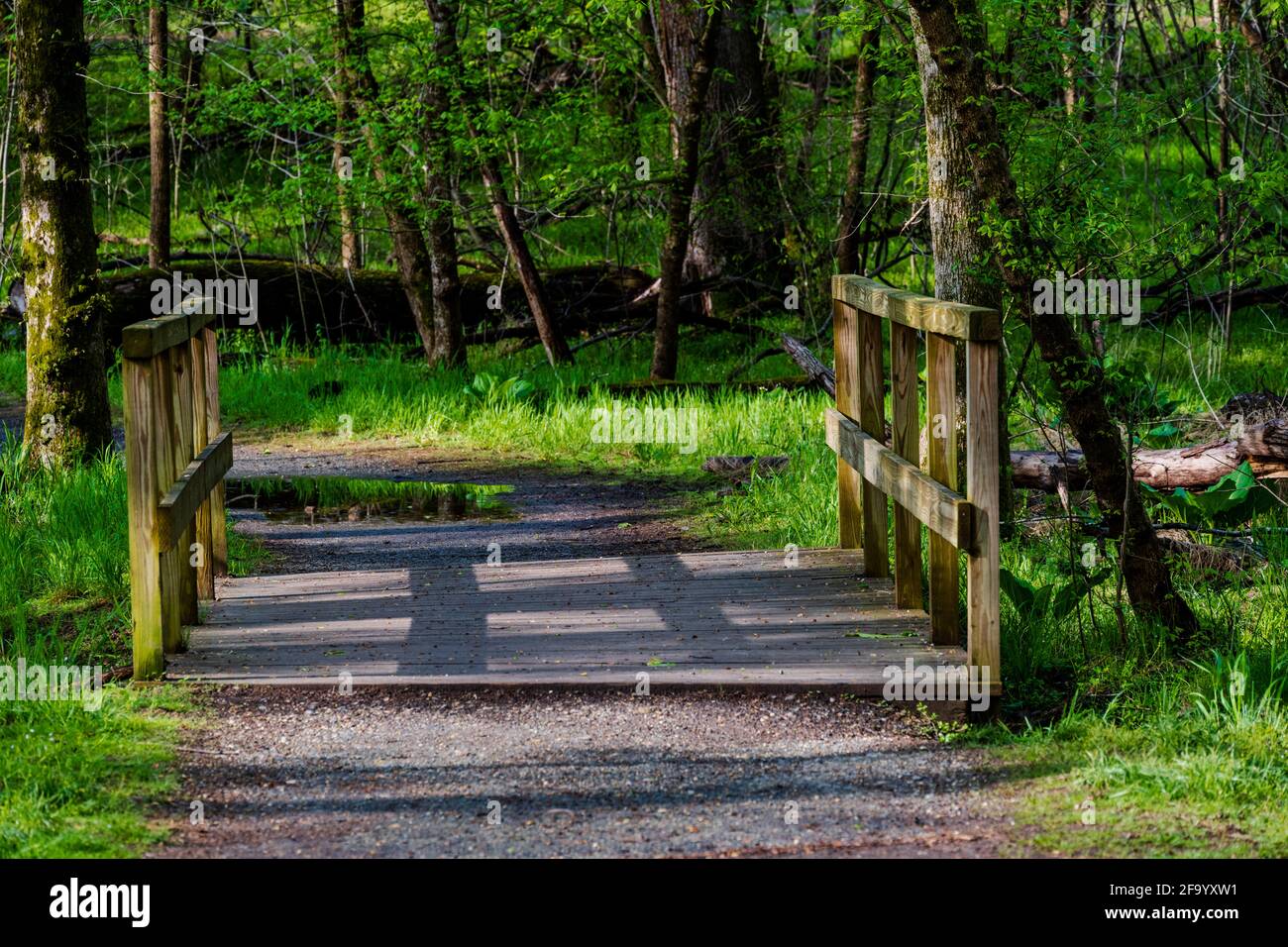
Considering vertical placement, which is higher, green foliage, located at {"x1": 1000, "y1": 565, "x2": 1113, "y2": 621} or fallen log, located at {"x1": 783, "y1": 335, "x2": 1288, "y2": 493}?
fallen log, located at {"x1": 783, "y1": 335, "x2": 1288, "y2": 493}

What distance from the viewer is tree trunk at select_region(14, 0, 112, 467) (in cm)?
916

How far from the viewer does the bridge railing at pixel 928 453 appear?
5.45 metres

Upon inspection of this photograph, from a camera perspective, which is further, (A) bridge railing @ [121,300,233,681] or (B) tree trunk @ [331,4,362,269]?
(B) tree trunk @ [331,4,362,269]

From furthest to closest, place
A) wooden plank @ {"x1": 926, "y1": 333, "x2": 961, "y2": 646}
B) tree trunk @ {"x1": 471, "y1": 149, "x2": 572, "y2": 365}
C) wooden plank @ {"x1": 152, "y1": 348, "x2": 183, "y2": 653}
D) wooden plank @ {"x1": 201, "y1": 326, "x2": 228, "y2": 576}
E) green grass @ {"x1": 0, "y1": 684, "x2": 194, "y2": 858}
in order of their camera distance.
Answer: tree trunk @ {"x1": 471, "y1": 149, "x2": 572, "y2": 365}, wooden plank @ {"x1": 201, "y1": 326, "x2": 228, "y2": 576}, wooden plank @ {"x1": 926, "y1": 333, "x2": 961, "y2": 646}, wooden plank @ {"x1": 152, "y1": 348, "x2": 183, "y2": 653}, green grass @ {"x1": 0, "y1": 684, "x2": 194, "y2": 858}

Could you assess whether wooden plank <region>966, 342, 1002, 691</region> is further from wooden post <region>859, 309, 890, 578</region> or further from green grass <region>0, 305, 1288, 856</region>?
wooden post <region>859, 309, 890, 578</region>

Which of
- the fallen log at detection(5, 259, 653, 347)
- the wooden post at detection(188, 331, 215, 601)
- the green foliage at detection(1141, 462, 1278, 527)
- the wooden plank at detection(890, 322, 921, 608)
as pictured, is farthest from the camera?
the fallen log at detection(5, 259, 653, 347)

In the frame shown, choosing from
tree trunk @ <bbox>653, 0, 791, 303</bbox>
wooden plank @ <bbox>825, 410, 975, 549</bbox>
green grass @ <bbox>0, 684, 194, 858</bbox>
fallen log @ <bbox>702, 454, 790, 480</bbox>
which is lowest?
green grass @ <bbox>0, 684, 194, 858</bbox>

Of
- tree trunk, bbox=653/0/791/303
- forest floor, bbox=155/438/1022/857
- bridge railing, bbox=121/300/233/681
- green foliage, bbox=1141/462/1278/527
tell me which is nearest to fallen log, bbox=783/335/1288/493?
green foliage, bbox=1141/462/1278/527

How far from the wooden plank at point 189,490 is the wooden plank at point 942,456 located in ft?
9.94

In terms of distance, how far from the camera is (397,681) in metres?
5.96

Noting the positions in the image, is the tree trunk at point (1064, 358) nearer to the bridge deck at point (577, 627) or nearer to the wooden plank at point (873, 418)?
the bridge deck at point (577, 627)

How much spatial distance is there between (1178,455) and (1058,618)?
3.09m
